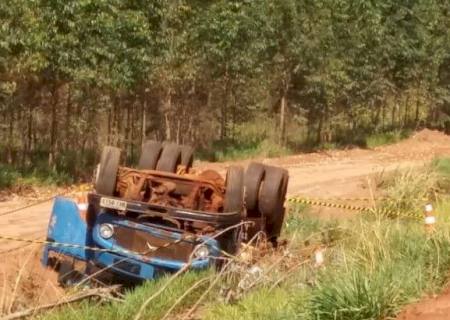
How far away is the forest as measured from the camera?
56.2 ft

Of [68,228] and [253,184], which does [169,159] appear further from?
[68,228]

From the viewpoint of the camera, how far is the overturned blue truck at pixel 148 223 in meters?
8.44

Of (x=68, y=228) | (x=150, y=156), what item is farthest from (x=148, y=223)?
(x=150, y=156)

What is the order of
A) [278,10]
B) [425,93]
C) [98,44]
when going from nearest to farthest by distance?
1. [98,44]
2. [278,10]
3. [425,93]

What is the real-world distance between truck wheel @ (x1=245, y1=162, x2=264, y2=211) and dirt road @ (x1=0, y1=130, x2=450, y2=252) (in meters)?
2.91

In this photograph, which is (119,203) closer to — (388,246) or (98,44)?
(388,246)

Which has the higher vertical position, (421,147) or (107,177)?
(107,177)

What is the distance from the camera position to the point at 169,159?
33.0 ft

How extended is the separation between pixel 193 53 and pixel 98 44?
515 centimetres

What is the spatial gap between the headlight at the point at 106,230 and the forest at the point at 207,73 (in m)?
7.50

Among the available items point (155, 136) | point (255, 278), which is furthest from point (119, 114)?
point (255, 278)

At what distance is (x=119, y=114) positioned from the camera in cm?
2295

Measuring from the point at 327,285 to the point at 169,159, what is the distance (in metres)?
4.80

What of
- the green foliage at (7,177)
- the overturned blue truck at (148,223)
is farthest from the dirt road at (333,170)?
the overturned blue truck at (148,223)
